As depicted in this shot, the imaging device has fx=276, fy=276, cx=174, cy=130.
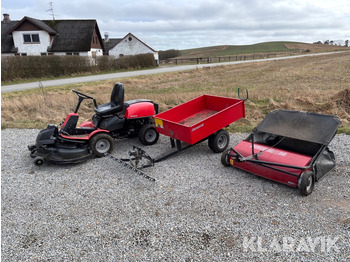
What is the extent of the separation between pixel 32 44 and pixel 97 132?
112 ft

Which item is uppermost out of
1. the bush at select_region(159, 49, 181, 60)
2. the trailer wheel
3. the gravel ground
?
the bush at select_region(159, 49, 181, 60)

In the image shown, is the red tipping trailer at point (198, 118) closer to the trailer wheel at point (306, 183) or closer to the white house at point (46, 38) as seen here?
the trailer wheel at point (306, 183)

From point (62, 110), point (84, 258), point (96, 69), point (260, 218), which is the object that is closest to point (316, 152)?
point (260, 218)

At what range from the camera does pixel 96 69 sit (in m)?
27.1

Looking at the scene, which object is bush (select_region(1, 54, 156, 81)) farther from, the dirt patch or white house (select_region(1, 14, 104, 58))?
the dirt patch

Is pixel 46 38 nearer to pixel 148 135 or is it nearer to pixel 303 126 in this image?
pixel 148 135

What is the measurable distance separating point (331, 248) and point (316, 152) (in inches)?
79.1

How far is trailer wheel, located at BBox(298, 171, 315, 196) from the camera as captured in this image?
3.88 metres

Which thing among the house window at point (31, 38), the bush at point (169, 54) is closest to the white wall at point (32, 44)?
the house window at point (31, 38)

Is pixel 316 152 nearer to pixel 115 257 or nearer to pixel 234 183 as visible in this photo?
pixel 234 183

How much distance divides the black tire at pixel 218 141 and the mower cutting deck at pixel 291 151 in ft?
2.10

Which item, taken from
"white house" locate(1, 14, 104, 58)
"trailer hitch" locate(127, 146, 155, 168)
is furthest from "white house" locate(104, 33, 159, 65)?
"trailer hitch" locate(127, 146, 155, 168)

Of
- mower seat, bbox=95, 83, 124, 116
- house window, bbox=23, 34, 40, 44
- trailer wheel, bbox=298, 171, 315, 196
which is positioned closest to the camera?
trailer wheel, bbox=298, 171, 315, 196

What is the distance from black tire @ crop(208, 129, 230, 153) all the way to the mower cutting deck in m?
0.64
